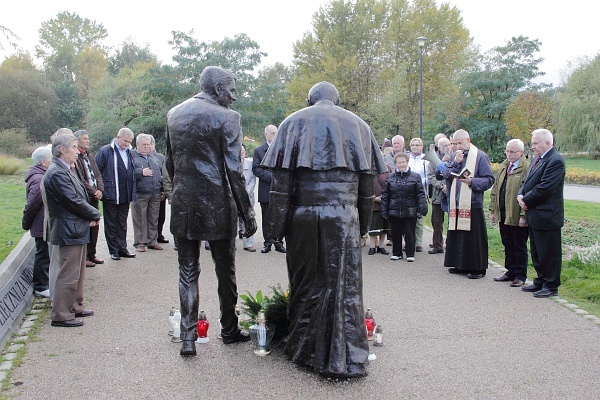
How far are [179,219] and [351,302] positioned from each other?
1.75 metres

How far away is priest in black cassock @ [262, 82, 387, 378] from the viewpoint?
479 centimetres

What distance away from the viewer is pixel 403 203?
988 cm

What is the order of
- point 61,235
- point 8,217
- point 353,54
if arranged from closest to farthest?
point 61,235 < point 8,217 < point 353,54

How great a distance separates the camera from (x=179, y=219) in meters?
5.30

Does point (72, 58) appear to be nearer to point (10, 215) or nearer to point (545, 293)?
point (10, 215)

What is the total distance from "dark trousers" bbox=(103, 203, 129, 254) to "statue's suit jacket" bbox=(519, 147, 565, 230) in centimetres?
655

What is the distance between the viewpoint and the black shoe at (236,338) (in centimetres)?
572

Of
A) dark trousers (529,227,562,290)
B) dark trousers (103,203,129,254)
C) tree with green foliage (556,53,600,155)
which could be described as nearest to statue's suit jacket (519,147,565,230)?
dark trousers (529,227,562,290)

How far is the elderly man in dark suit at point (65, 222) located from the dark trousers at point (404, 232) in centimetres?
533

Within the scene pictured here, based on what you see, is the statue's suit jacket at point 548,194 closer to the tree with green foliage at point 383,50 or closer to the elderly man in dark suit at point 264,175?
the elderly man in dark suit at point 264,175

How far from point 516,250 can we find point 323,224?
4.59 metres

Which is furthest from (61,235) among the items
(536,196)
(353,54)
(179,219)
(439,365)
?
(353,54)

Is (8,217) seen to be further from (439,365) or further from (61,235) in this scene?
(439,365)

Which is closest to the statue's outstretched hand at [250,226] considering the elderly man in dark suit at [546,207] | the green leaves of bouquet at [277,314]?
the green leaves of bouquet at [277,314]
